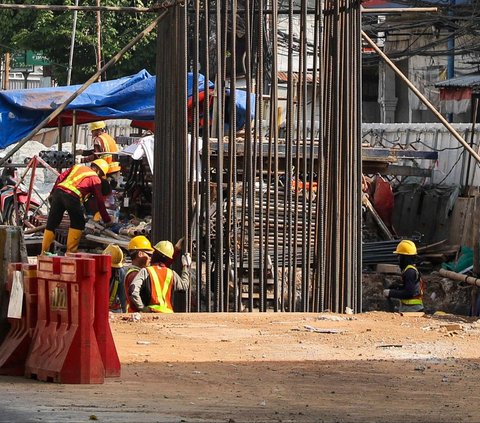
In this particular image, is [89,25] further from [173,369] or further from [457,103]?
[173,369]

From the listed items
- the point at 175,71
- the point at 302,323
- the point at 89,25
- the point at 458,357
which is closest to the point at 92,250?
the point at 175,71

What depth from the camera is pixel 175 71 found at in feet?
43.4

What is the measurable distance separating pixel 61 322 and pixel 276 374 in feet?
5.24

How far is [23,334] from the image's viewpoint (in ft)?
29.9

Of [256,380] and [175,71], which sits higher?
[175,71]

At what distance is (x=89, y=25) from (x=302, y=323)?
1195 inches

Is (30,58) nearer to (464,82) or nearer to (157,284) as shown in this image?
(464,82)

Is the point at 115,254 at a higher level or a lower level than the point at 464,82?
lower

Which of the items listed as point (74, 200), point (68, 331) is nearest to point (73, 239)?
point (74, 200)

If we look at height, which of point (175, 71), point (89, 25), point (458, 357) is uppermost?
point (89, 25)

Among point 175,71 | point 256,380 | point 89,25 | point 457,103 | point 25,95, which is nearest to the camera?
point 256,380

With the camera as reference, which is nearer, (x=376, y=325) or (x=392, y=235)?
(x=376, y=325)

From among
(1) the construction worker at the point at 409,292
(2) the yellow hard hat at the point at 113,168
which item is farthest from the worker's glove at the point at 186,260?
(2) the yellow hard hat at the point at 113,168

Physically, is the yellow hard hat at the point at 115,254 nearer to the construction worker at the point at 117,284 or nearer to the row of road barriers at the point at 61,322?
the construction worker at the point at 117,284
